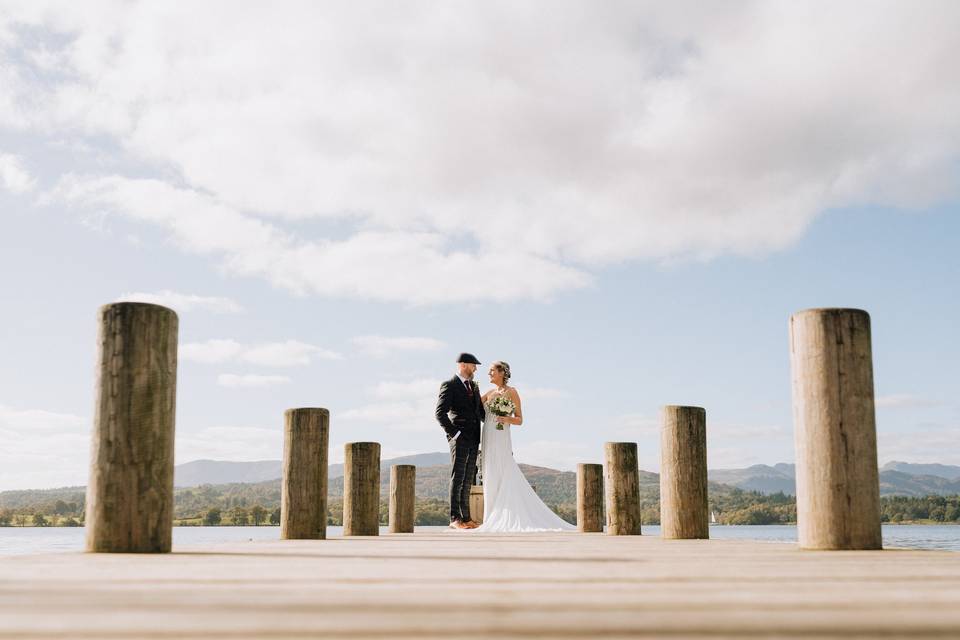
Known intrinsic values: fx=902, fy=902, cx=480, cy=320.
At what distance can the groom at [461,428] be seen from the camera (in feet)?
47.8

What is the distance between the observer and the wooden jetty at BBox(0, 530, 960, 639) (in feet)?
8.80

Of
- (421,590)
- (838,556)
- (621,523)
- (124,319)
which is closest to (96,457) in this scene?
(124,319)

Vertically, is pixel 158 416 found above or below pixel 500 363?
below

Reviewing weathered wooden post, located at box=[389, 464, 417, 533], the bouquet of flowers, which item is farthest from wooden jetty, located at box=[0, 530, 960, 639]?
weathered wooden post, located at box=[389, 464, 417, 533]

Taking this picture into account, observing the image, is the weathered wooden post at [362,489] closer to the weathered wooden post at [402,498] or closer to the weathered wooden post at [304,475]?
the weathered wooden post at [304,475]

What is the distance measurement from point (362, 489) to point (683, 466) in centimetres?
525

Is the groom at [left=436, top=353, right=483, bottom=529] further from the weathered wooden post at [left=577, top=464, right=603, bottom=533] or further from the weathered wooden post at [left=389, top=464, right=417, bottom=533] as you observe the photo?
the weathered wooden post at [left=389, top=464, right=417, bottom=533]

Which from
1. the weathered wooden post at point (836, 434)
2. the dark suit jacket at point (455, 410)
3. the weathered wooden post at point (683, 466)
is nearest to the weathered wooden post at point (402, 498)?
the dark suit jacket at point (455, 410)

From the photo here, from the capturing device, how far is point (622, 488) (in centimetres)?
1312

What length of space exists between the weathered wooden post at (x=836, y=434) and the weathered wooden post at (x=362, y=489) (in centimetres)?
753

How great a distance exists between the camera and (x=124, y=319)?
650 cm

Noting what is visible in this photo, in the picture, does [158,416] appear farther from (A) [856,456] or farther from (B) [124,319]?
(A) [856,456]

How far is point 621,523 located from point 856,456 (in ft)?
21.3

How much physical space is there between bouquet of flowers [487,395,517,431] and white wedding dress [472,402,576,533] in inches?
5.2
